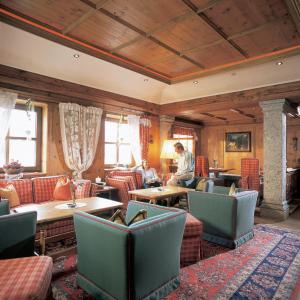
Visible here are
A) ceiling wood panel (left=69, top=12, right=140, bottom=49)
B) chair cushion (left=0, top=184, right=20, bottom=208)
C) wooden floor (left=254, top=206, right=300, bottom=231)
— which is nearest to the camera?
ceiling wood panel (left=69, top=12, right=140, bottom=49)

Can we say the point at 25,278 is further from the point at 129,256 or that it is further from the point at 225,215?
the point at 225,215

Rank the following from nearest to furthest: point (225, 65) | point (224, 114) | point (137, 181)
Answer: point (225, 65)
point (137, 181)
point (224, 114)

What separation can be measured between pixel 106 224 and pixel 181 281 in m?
1.09

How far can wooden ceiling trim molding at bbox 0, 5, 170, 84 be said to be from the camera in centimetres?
331

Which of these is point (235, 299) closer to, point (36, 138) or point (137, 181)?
point (137, 181)

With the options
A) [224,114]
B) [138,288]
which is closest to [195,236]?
[138,288]

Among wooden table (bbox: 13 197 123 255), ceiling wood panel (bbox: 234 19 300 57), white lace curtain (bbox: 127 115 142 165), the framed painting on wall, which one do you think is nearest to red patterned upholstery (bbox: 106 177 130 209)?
white lace curtain (bbox: 127 115 142 165)

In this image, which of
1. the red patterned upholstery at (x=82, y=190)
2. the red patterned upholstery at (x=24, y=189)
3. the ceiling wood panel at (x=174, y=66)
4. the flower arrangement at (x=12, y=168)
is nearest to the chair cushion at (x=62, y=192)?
the red patterned upholstery at (x=82, y=190)

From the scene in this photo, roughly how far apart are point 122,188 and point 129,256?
334 cm

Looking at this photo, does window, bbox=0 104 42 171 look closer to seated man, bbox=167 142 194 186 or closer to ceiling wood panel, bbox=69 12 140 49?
ceiling wood panel, bbox=69 12 140 49

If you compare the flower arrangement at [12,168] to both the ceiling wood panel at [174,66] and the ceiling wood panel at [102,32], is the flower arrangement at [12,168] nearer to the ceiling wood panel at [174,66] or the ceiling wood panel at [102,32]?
the ceiling wood panel at [102,32]

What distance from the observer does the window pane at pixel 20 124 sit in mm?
4664

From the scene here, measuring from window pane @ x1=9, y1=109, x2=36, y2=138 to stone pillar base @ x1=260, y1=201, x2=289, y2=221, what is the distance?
16.4 ft

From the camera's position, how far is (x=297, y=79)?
4703mm
